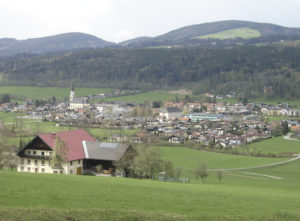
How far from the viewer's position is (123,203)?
19.6m

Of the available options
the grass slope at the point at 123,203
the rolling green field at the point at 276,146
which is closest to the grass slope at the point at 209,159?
the rolling green field at the point at 276,146

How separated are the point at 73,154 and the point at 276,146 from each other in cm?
4805

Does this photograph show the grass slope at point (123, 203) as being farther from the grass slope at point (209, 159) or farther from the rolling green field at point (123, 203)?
the grass slope at point (209, 159)

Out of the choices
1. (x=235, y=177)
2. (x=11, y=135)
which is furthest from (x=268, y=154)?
(x=11, y=135)

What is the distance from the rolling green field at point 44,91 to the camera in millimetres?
173625

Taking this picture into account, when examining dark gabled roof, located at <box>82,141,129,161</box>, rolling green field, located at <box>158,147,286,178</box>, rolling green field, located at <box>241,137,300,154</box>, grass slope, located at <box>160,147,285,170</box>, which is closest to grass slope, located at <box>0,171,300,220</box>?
dark gabled roof, located at <box>82,141,129,161</box>

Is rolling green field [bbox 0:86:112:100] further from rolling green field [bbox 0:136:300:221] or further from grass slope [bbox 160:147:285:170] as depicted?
rolling green field [bbox 0:136:300:221]

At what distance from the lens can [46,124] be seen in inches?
4082

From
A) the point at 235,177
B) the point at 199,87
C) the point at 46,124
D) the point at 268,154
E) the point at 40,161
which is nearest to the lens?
the point at 40,161

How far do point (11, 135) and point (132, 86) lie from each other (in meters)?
119

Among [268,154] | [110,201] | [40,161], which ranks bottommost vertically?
[268,154]

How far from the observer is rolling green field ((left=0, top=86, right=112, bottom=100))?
17362 cm

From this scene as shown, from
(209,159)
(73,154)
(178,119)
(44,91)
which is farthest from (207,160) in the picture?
(44,91)

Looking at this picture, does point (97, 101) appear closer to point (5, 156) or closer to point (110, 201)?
point (5, 156)
